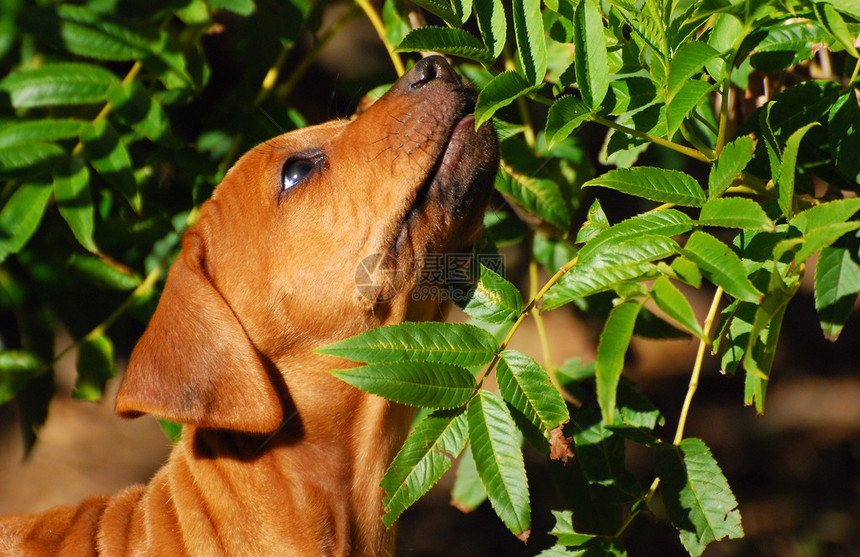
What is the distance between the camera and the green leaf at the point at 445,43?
157 centimetres

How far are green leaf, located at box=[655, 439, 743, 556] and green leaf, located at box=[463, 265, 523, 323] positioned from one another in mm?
552

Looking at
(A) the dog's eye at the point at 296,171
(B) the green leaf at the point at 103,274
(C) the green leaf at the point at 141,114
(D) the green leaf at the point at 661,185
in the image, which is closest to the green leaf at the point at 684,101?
(D) the green leaf at the point at 661,185

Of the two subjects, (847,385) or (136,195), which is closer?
(136,195)

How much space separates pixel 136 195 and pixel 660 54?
1.79 m

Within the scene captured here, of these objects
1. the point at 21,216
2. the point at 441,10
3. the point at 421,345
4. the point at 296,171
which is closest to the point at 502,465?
the point at 421,345

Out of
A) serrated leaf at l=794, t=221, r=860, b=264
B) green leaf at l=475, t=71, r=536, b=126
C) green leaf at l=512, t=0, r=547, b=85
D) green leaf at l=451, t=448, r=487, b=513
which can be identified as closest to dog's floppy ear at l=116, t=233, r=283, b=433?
green leaf at l=451, t=448, r=487, b=513

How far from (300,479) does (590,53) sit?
1.48m

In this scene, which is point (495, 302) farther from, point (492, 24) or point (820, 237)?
point (820, 237)

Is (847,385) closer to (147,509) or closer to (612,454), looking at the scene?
(612,454)

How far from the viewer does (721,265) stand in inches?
56.6

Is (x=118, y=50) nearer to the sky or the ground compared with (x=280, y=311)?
nearer to the sky

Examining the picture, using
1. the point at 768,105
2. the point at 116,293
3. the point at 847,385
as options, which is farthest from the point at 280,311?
the point at 847,385

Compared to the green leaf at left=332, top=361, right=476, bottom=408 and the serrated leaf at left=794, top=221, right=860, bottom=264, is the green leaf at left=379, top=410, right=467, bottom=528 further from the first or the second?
the serrated leaf at left=794, top=221, right=860, bottom=264

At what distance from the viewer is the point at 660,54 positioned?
5.45 feet
